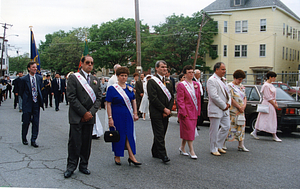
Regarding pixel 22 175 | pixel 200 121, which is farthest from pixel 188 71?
pixel 200 121

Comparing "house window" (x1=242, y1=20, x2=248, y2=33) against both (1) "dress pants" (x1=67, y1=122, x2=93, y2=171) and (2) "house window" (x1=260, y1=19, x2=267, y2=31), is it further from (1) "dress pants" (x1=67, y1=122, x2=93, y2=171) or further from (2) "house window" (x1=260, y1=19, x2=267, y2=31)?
(1) "dress pants" (x1=67, y1=122, x2=93, y2=171)

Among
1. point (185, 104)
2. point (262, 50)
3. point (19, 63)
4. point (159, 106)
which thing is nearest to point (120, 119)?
point (159, 106)

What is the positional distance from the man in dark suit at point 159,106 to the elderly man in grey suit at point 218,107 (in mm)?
1061

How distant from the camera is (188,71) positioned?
649cm

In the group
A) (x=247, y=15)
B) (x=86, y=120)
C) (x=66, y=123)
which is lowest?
(x=66, y=123)

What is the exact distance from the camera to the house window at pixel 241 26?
40.6 m

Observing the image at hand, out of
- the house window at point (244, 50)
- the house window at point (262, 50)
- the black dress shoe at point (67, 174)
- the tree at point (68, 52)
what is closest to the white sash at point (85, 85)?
the black dress shoe at point (67, 174)

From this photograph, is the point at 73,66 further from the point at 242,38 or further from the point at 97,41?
the point at 242,38

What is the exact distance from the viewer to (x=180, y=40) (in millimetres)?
40375

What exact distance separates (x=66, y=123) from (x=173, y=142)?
493 cm

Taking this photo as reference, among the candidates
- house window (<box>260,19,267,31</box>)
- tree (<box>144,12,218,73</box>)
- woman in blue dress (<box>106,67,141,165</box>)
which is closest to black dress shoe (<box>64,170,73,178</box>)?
woman in blue dress (<box>106,67,141,165</box>)

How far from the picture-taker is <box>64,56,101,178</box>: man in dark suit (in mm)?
4793

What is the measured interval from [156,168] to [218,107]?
82.0 inches

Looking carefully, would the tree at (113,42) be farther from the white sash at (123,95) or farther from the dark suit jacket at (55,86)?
the white sash at (123,95)
